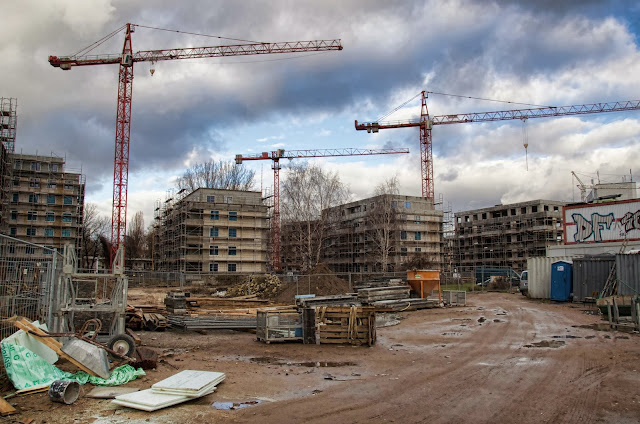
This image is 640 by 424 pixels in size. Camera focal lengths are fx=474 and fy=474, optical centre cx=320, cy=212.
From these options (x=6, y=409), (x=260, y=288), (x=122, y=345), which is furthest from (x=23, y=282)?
(x=260, y=288)

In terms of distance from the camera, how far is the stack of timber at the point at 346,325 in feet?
44.5

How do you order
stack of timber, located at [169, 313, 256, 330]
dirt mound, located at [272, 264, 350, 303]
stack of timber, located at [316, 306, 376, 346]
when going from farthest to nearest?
dirt mound, located at [272, 264, 350, 303], stack of timber, located at [169, 313, 256, 330], stack of timber, located at [316, 306, 376, 346]

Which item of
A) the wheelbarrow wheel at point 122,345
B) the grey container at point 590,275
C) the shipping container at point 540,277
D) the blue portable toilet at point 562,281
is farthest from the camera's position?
the shipping container at point 540,277

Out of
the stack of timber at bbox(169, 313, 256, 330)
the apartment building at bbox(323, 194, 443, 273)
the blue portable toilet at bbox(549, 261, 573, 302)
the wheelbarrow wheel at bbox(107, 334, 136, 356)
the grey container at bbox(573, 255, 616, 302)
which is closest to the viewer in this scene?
the wheelbarrow wheel at bbox(107, 334, 136, 356)

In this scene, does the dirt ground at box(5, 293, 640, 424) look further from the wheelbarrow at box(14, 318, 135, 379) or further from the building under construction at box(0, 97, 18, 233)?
→ the building under construction at box(0, 97, 18, 233)

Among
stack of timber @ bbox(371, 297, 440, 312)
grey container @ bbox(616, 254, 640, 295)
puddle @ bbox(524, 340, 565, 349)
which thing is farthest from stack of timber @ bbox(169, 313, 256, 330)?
grey container @ bbox(616, 254, 640, 295)

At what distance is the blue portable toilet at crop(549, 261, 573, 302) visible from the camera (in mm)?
27984

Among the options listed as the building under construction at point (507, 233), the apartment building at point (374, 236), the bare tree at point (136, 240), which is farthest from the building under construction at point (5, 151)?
the building under construction at point (507, 233)

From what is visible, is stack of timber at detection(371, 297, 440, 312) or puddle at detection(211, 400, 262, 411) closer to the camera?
puddle at detection(211, 400, 262, 411)

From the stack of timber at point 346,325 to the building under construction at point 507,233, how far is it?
7209 cm

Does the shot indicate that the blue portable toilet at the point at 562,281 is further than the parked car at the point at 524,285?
No

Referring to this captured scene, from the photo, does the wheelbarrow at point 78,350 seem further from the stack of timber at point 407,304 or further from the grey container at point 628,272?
the grey container at point 628,272

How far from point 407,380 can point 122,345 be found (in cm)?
600

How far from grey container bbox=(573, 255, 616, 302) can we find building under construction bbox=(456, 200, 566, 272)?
5539 centimetres
